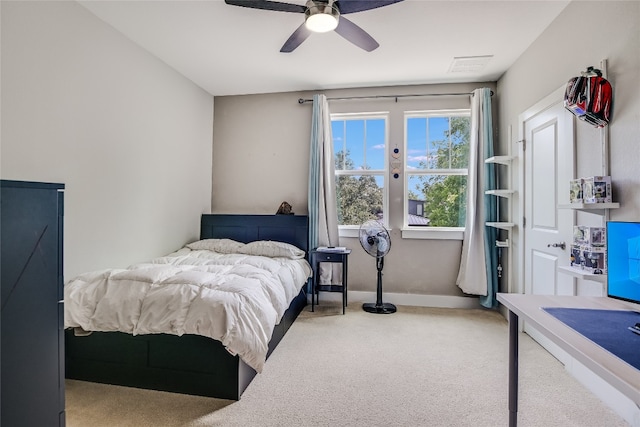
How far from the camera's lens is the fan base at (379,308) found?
3.52 metres

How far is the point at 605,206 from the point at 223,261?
2.82 m

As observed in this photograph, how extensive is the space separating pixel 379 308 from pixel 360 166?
1.72 m

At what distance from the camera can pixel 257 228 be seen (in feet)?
12.8

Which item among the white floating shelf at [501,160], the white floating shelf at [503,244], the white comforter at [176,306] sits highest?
the white floating shelf at [501,160]

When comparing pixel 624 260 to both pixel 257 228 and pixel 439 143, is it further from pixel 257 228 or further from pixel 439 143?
pixel 257 228

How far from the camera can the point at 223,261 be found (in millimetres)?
2969

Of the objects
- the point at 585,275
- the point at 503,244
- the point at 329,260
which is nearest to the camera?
the point at 585,275

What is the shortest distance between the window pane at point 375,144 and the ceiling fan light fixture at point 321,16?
1.95 meters

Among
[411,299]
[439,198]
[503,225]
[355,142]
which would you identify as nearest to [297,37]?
[355,142]

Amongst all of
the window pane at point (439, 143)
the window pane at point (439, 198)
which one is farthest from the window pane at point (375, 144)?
the window pane at point (439, 143)

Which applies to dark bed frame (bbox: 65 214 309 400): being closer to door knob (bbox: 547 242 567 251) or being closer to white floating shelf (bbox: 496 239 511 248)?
door knob (bbox: 547 242 567 251)

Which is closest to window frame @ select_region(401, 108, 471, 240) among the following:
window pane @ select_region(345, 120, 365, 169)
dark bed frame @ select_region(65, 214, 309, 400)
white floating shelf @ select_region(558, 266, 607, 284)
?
window pane @ select_region(345, 120, 365, 169)

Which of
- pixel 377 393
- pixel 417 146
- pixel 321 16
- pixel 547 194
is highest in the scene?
pixel 321 16

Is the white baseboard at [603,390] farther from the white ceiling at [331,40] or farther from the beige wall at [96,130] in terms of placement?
the beige wall at [96,130]
